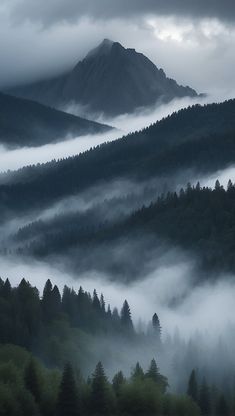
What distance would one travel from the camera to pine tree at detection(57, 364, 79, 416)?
4619 inches

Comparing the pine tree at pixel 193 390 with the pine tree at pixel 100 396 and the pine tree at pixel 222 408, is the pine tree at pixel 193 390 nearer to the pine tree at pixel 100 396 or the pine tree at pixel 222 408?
the pine tree at pixel 222 408

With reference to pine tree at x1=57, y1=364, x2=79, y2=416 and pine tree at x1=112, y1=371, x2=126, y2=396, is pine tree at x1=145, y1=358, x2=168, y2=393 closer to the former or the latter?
pine tree at x1=112, y1=371, x2=126, y2=396

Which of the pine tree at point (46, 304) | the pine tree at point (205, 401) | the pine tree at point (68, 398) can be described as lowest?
the pine tree at point (68, 398)

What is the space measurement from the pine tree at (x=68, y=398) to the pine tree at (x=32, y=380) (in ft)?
9.95

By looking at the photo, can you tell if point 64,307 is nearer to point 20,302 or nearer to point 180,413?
point 20,302

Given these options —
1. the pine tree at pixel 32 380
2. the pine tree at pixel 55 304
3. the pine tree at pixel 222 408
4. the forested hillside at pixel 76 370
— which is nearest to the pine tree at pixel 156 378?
the forested hillside at pixel 76 370

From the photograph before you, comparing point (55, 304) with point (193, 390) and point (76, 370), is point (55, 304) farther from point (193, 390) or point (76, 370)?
point (193, 390)

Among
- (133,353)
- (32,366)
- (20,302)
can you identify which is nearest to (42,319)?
(20,302)

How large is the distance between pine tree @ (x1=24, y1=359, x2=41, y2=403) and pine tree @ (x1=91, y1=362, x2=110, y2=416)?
5.11 m

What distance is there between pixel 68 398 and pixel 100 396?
4.29 metres

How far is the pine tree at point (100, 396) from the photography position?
12012 centimetres

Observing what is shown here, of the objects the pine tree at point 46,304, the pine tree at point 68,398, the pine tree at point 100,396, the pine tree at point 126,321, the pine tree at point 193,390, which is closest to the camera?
the pine tree at point 68,398

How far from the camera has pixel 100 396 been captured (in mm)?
120688

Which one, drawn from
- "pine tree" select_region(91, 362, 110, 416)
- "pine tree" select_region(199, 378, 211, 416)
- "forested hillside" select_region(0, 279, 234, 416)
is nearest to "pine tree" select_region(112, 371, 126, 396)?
"forested hillside" select_region(0, 279, 234, 416)
